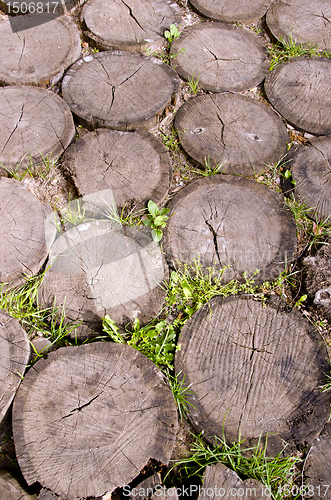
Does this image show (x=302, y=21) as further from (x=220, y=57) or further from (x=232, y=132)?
(x=232, y=132)

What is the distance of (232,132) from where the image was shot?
8.69ft

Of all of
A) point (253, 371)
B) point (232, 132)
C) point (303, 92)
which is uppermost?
point (303, 92)

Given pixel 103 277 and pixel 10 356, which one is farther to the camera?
pixel 103 277

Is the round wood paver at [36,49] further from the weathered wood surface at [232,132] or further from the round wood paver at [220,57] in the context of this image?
the weathered wood surface at [232,132]

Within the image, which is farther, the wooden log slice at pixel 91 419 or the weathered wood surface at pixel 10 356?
the weathered wood surface at pixel 10 356

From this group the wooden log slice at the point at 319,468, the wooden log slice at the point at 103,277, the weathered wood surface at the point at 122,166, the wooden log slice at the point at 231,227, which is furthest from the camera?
the weathered wood surface at the point at 122,166

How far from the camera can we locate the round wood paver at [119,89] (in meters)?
2.59

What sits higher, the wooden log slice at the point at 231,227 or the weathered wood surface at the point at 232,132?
the weathered wood surface at the point at 232,132

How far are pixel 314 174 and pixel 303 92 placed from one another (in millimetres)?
873

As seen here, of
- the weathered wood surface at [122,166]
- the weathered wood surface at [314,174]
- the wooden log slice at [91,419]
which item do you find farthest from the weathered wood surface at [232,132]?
the wooden log slice at [91,419]

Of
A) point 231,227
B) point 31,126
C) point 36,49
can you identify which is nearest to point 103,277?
point 231,227

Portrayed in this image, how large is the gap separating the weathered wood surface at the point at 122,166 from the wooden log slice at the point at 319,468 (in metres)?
1.64

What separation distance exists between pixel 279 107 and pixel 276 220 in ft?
3.71

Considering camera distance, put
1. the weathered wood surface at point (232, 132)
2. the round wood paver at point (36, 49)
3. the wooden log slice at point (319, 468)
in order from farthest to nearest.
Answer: the round wood paver at point (36, 49), the weathered wood surface at point (232, 132), the wooden log slice at point (319, 468)
